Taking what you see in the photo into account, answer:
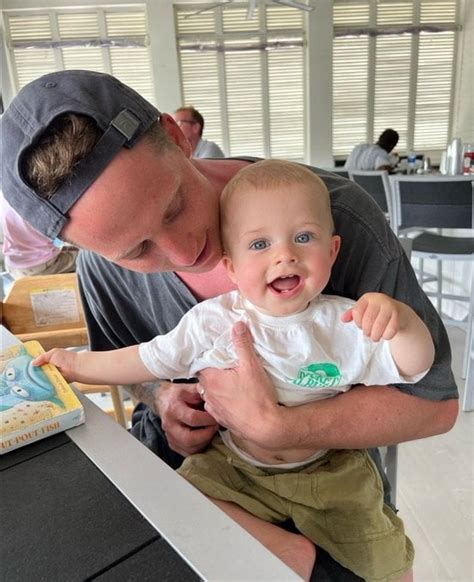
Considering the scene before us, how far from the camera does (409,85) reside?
677 cm

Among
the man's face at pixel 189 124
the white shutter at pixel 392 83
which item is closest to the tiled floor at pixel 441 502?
the man's face at pixel 189 124

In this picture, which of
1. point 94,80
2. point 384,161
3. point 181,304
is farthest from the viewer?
point 384,161

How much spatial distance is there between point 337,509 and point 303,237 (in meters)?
0.45

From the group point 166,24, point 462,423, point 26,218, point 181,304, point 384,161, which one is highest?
point 166,24

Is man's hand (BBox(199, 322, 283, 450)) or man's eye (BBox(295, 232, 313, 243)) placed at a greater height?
man's eye (BBox(295, 232, 313, 243))

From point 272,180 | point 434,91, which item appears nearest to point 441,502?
point 272,180

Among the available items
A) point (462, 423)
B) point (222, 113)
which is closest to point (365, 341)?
point (462, 423)

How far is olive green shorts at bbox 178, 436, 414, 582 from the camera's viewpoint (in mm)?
807

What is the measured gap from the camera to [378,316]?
0.68m

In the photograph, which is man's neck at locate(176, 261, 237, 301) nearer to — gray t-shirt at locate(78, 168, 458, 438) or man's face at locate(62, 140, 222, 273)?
gray t-shirt at locate(78, 168, 458, 438)

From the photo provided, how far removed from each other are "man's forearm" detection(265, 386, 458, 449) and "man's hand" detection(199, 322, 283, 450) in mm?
11

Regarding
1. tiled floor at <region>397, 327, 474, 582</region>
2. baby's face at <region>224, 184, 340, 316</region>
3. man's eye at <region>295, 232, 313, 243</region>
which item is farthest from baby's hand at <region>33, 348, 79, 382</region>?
tiled floor at <region>397, 327, 474, 582</region>

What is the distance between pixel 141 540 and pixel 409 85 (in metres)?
7.43

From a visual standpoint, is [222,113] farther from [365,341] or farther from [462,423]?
[365,341]
